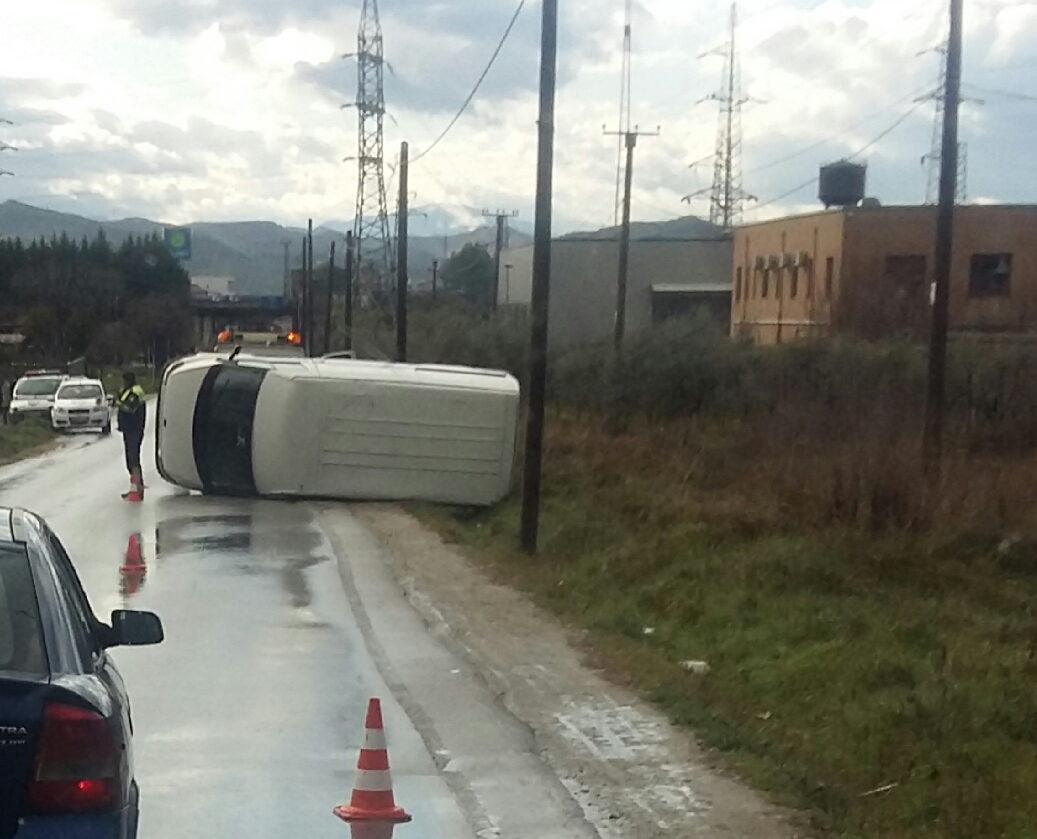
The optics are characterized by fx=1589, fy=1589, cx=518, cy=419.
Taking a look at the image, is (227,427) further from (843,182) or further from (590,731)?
(843,182)

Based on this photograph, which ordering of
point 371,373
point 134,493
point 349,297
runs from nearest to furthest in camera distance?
point 134,493
point 371,373
point 349,297

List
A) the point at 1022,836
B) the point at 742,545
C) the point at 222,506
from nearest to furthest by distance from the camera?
the point at 1022,836 → the point at 742,545 → the point at 222,506

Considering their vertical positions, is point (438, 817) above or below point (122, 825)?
below

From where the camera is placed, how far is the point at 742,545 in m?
15.6

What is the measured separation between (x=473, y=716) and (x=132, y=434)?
1681 centimetres

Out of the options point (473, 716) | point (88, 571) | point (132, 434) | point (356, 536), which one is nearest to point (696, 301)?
point (132, 434)

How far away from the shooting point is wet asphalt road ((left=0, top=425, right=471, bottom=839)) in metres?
7.43

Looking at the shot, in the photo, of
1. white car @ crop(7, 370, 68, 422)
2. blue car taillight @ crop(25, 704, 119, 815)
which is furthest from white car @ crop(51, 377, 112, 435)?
blue car taillight @ crop(25, 704, 119, 815)

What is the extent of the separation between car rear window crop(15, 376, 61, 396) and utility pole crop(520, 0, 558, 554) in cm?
3378

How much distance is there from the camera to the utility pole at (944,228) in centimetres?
1920

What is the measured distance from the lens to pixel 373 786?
718cm

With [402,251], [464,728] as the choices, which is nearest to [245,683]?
[464,728]

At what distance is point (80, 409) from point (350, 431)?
79.1 ft

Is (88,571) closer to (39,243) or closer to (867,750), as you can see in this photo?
(867,750)
